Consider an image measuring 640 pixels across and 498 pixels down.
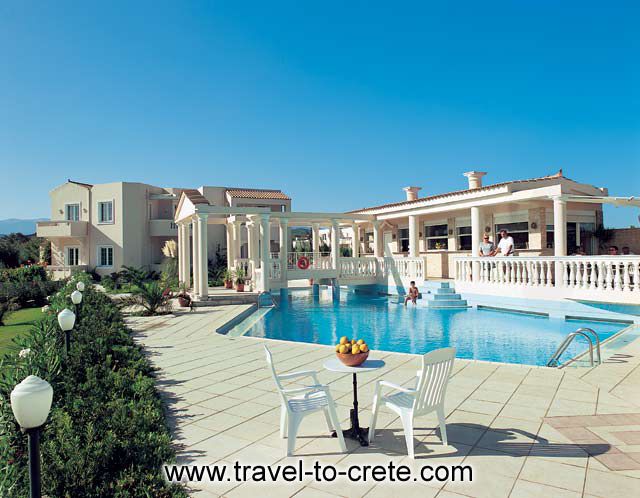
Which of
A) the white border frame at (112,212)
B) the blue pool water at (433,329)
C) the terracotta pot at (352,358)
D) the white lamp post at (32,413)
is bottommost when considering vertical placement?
the blue pool water at (433,329)

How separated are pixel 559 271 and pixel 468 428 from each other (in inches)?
401

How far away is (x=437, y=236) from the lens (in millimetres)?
21047

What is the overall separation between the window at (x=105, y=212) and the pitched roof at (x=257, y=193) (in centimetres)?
791

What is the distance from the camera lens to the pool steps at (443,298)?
16172mm

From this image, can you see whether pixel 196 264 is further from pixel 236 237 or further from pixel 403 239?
pixel 403 239

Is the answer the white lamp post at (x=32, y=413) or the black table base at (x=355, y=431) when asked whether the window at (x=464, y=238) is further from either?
the white lamp post at (x=32, y=413)

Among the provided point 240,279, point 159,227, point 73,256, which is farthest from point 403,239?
point 73,256

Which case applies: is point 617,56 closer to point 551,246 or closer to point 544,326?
point 551,246

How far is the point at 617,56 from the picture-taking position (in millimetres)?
18484

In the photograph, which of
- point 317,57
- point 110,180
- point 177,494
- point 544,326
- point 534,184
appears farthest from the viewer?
point 110,180

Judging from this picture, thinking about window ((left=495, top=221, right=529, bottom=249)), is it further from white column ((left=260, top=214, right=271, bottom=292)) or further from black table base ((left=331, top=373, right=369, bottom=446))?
black table base ((left=331, top=373, right=369, bottom=446))

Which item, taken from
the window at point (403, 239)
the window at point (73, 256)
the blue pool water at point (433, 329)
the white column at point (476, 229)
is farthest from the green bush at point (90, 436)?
the window at point (73, 256)

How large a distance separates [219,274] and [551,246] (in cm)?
1573

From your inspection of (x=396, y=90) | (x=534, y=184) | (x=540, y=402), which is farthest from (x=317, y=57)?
(x=540, y=402)
